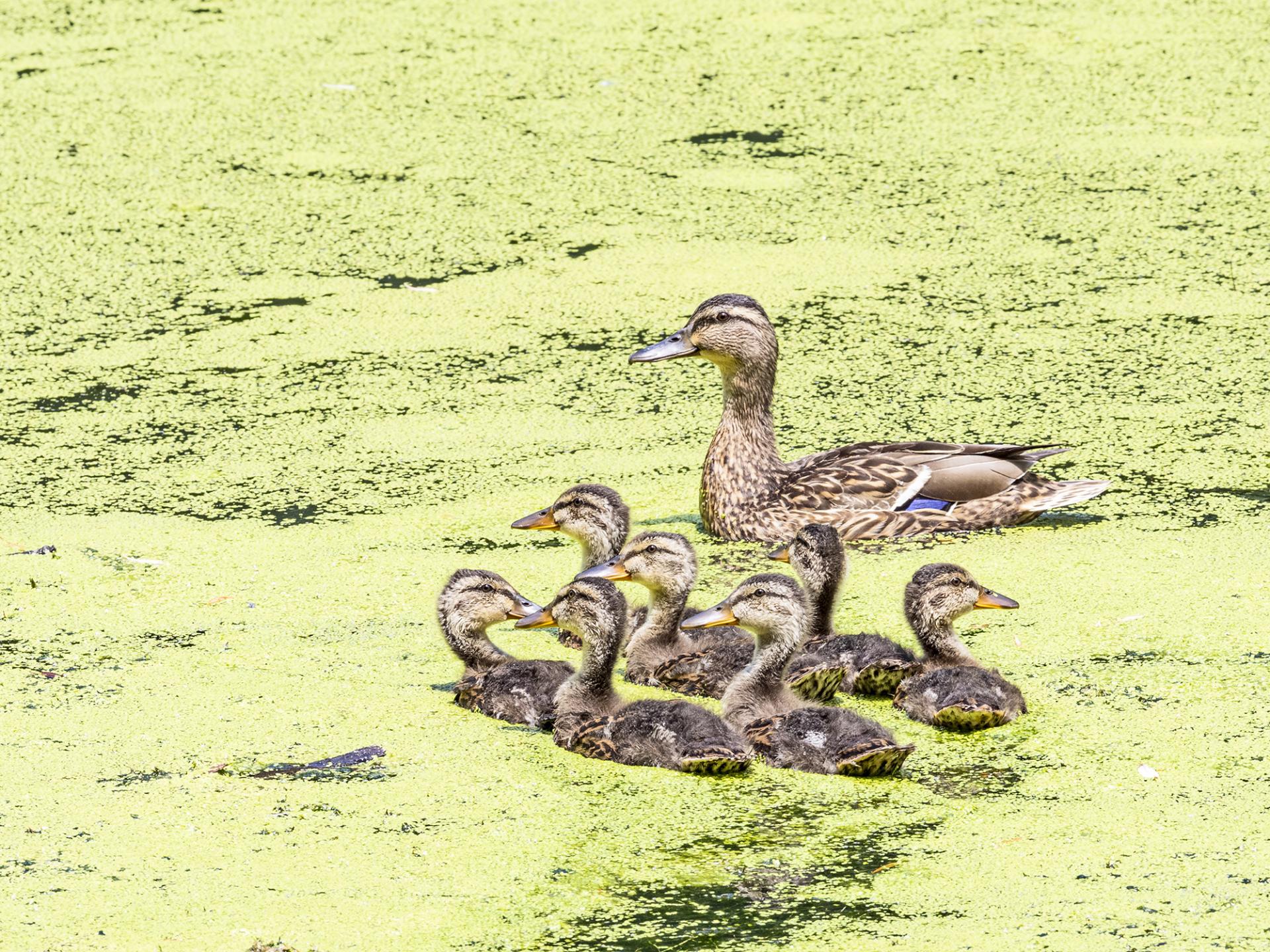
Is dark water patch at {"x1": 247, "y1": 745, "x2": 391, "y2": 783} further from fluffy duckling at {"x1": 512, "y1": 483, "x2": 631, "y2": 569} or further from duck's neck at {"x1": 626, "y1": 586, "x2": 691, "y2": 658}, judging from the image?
fluffy duckling at {"x1": 512, "y1": 483, "x2": 631, "y2": 569}

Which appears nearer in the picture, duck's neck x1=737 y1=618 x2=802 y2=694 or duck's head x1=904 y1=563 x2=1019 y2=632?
duck's neck x1=737 y1=618 x2=802 y2=694

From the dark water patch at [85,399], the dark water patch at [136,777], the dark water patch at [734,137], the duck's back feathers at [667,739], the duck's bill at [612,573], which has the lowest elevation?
the dark water patch at [136,777]

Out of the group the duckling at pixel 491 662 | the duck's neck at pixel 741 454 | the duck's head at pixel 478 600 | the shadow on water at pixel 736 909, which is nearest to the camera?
the shadow on water at pixel 736 909

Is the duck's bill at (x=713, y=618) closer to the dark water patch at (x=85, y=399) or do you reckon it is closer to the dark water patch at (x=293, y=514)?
the dark water patch at (x=293, y=514)

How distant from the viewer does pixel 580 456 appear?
5984 mm

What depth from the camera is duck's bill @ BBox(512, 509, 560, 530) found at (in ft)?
16.7

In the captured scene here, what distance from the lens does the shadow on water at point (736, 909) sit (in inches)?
130

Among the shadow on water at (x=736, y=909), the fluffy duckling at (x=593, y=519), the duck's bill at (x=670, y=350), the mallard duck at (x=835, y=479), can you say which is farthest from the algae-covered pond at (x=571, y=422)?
the duck's bill at (x=670, y=350)

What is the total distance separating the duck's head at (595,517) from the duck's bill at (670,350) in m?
0.92

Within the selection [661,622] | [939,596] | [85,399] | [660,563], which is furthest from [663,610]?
[85,399]

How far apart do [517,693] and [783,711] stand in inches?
23.9

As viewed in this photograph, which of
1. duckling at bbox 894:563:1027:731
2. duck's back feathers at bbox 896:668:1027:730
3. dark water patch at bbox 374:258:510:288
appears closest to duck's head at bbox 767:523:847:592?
duckling at bbox 894:563:1027:731

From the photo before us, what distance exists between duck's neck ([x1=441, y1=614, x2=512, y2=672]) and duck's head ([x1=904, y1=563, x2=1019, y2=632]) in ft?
3.20

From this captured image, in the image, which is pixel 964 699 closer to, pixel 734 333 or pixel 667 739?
pixel 667 739
